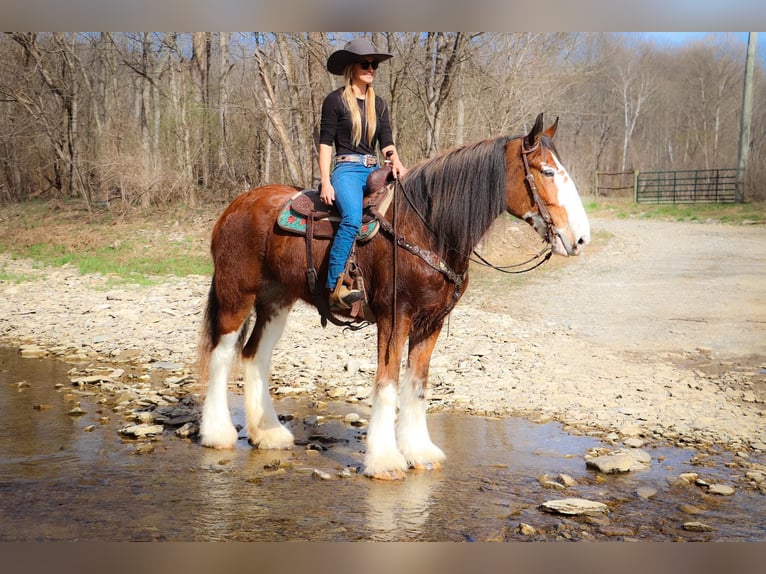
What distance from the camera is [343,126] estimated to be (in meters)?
4.39

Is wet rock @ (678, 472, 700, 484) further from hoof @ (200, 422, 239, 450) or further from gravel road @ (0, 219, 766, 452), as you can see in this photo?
hoof @ (200, 422, 239, 450)

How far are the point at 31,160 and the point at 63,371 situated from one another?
12.3 metres

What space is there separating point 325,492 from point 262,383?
120 centimetres

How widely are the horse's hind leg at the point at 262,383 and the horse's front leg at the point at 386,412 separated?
0.83 metres

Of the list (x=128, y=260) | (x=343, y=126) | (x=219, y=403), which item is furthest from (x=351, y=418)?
(x=128, y=260)

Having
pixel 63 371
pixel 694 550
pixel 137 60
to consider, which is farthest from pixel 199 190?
pixel 694 550

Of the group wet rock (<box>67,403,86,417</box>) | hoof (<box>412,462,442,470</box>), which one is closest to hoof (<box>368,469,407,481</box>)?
hoof (<box>412,462,442,470</box>)

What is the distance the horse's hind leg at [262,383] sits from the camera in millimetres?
4910

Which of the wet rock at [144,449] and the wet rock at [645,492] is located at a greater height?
the wet rock at [144,449]

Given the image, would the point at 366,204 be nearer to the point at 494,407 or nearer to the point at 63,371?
the point at 494,407

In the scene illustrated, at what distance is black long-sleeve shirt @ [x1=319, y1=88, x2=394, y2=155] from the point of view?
4.35 meters

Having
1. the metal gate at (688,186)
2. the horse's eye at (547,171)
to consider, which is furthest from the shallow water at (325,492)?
the metal gate at (688,186)

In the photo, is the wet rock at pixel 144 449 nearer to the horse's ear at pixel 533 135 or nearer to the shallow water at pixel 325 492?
the shallow water at pixel 325 492

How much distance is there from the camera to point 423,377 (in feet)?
15.1
